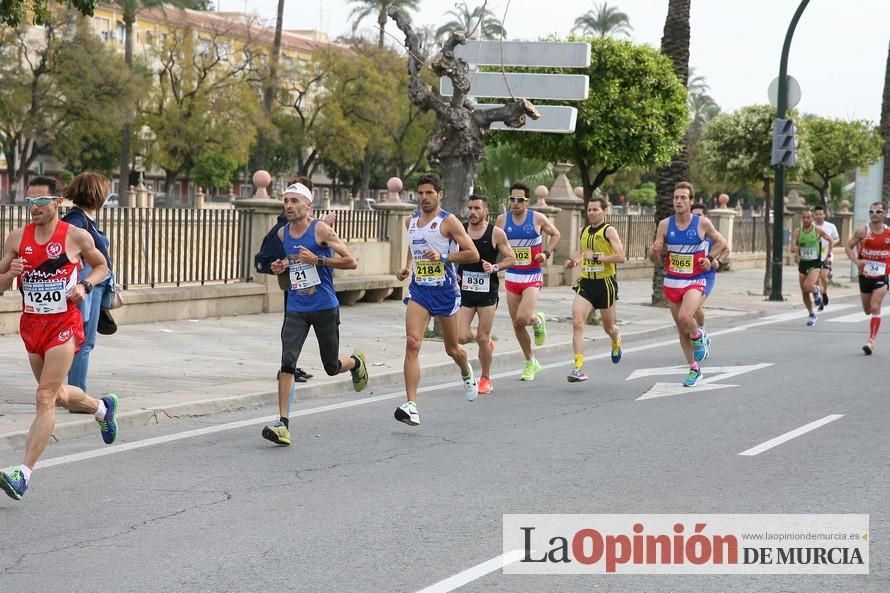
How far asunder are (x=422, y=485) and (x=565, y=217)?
20459mm

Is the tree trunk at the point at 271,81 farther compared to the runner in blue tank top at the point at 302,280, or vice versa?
the tree trunk at the point at 271,81

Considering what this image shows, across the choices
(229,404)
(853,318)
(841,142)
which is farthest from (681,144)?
(841,142)

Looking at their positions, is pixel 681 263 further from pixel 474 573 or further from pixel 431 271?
pixel 474 573

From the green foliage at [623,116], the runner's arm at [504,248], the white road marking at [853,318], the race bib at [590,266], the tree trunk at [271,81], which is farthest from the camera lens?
the tree trunk at [271,81]

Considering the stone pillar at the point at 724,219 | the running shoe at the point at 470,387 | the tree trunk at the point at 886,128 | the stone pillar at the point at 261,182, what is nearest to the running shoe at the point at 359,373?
the running shoe at the point at 470,387

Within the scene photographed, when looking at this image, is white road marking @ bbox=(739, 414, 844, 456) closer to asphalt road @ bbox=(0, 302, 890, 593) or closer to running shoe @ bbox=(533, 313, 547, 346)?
asphalt road @ bbox=(0, 302, 890, 593)

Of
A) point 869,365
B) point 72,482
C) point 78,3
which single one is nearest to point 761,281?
point 869,365

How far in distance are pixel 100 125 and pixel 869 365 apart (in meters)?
45.4

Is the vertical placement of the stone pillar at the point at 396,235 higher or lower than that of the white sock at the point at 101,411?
higher

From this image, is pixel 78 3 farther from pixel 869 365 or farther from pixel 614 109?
pixel 614 109

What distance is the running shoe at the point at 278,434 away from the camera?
9008 mm

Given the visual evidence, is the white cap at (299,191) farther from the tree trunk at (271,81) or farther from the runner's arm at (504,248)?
the tree trunk at (271,81)

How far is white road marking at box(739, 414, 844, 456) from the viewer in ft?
29.9

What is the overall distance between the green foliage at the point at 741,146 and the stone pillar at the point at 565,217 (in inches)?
218
